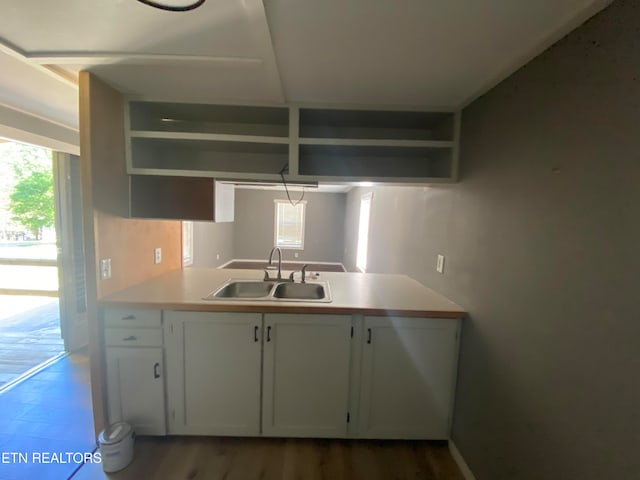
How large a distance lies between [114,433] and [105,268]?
0.96 meters

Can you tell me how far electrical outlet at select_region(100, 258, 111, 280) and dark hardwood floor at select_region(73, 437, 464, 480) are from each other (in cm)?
106

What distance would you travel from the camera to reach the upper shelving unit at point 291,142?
1.85 metres

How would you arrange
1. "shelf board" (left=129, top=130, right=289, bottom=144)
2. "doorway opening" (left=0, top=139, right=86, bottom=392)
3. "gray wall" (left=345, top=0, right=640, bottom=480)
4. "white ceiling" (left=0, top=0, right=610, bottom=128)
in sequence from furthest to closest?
"doorway opening" (left=0, top=139, right=86, bottom=392), "shelf board" (left=129, top=130, right=289, bottom=144), "white ceiling" (left=0, top=0, right=610, bottom=128), "gray wall" (left=345, top=0, right=640, bottom=480)

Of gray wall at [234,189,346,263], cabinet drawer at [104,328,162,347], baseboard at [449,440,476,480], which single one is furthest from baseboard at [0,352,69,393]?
gray wall at [234,189,346,263]

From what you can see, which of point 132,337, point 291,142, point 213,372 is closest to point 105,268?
point 132,337

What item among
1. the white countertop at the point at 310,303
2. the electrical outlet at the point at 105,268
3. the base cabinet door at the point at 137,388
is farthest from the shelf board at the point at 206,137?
the base cabinet door at the point at 137,388

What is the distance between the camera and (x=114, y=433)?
5.34ft

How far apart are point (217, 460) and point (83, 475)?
2.34ft

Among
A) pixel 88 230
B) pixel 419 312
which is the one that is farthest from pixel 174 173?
pixel 419 312

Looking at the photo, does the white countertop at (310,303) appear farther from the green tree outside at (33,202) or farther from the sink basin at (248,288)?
the green tree outside at (33,202)

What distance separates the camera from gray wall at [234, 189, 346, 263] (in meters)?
8.86

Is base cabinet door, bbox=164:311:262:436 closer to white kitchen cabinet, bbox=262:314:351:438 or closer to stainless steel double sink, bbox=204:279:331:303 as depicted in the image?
white kitchen cabinet, bbox=262:314:351:438

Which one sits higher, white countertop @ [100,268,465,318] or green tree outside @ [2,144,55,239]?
green tree outside @ [2,144,55,239]

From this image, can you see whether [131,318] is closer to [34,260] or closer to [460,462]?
[460,462]
